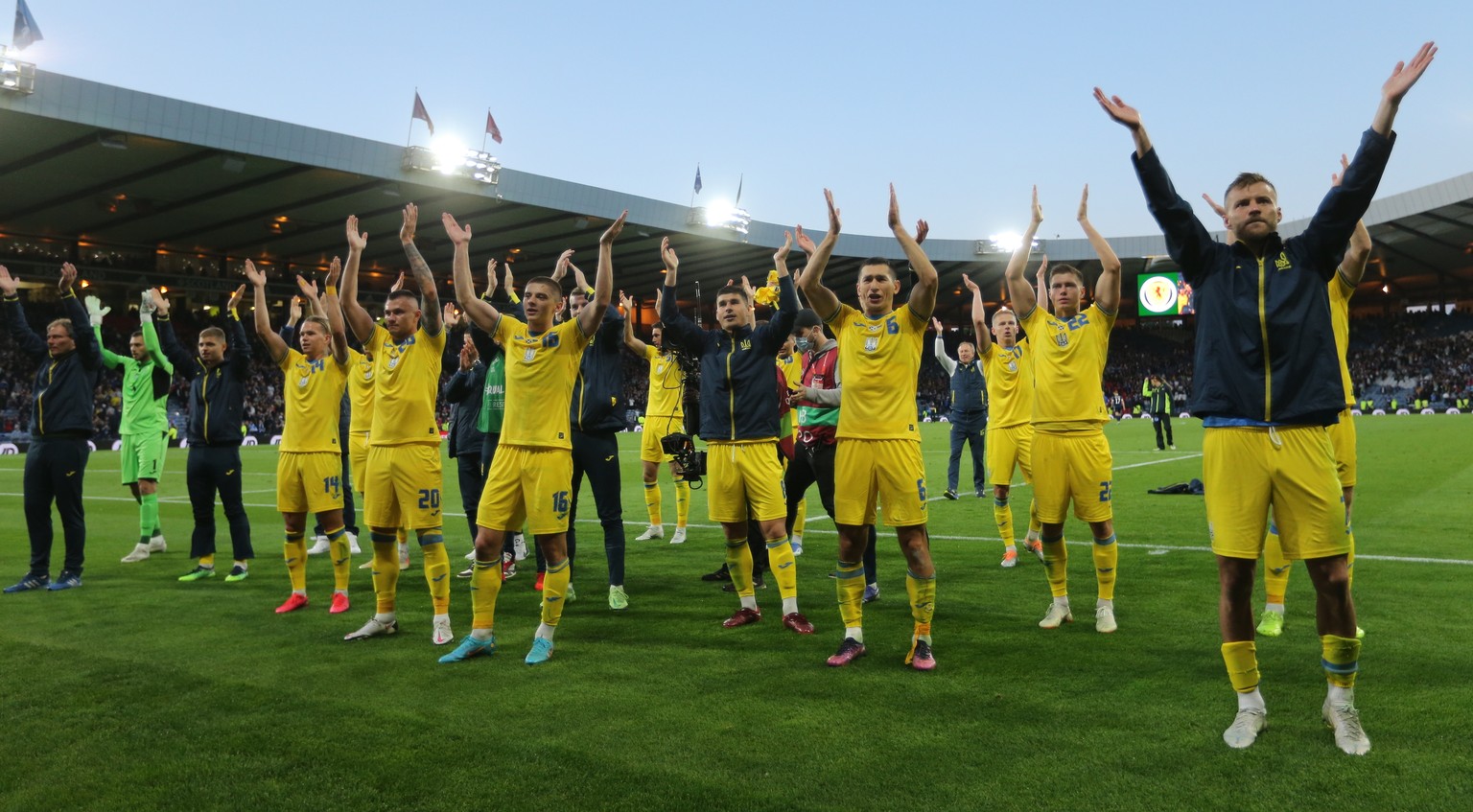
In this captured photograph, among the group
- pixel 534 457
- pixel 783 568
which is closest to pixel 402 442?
pixel 534 457

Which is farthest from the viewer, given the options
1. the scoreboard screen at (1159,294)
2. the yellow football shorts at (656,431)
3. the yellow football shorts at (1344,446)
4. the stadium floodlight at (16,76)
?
the scoreboard screen at (1159,294)

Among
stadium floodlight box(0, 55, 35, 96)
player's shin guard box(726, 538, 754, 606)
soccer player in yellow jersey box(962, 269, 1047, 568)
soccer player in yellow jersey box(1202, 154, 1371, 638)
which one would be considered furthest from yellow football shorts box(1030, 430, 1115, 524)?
stadium floodlight box(0, 55, 35, 96)

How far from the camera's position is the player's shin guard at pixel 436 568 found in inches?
229

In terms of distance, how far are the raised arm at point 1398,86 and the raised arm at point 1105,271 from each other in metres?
1.91

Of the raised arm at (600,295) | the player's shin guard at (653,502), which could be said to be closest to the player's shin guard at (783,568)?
the raised arm at (600,295)

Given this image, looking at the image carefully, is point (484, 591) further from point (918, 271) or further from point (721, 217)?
point (721, 217)

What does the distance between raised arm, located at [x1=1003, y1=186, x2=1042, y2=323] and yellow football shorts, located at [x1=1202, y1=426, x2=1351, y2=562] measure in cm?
235

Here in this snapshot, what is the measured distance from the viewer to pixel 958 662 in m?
5.03

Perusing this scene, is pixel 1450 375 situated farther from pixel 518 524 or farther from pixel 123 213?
pixel 123 213

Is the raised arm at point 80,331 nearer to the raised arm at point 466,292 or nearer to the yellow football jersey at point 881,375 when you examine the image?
the raised arm at point 466,292

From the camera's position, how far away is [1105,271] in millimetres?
5625

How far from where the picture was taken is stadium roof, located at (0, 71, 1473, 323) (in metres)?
25.7

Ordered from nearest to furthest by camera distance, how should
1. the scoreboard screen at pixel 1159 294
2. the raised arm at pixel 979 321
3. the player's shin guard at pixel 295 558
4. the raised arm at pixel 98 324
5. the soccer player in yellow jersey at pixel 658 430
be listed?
the player's shin guard at pixel 295 558, the raised arm at pixel 979 321, the raised arm at pixel 98 324, the soccer player in yellow jersey at pixel 658 430, the scoreboard screen at pixel 1159 294

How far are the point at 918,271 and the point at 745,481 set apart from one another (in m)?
1.92
